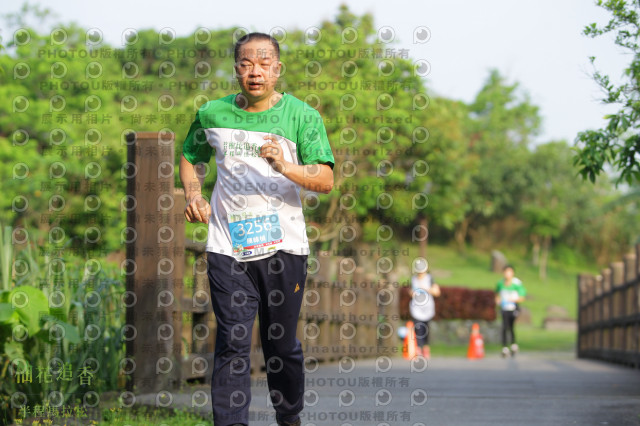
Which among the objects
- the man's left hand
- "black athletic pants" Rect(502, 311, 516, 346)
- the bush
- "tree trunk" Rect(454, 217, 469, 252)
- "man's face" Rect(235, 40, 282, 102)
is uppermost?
"tree trunk" Rect(454, 217, 469, 252)

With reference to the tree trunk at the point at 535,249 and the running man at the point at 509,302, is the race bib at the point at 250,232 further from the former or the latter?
the tree trunk at the point at 535,249

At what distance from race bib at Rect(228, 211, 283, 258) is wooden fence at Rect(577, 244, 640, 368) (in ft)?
25.4

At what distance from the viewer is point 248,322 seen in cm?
388

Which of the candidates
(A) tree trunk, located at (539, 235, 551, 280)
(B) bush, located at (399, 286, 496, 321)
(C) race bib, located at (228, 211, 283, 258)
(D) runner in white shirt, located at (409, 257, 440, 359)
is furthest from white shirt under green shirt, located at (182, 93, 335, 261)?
(A) tree trunk, located at (539, 235, 551, 280)

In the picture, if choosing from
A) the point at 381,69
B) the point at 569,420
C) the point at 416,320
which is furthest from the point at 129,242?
the point at 381,69

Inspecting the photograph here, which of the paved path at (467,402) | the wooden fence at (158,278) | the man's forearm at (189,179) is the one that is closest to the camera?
the man's forearm at (189,179)

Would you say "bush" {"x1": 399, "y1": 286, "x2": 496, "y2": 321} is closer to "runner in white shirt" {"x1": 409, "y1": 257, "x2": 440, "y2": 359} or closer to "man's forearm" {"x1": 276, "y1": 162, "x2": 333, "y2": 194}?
"runner in white shirt" {"x1": 409, "y1": 257, "x2": 440, "y2": 359}

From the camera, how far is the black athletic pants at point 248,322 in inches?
151

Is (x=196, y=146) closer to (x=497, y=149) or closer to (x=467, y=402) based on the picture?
(x=467, y=402)

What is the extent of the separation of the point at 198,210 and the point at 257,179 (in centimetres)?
28

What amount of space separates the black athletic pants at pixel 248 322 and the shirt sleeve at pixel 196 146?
1.79 feet

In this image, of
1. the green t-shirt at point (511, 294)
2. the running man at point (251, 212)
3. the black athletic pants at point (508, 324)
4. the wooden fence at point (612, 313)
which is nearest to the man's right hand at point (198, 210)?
the running man at point (251, 212)

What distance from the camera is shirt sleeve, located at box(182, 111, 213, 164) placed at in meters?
4.16

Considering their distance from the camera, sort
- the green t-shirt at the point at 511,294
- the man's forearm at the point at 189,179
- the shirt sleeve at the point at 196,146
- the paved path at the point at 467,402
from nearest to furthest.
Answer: the man's forearm at the point at 189,179, the shirt sleeve at the point at 196,146, the paved path at the point at 467,402, the green t-shirt at the point at 511,294
